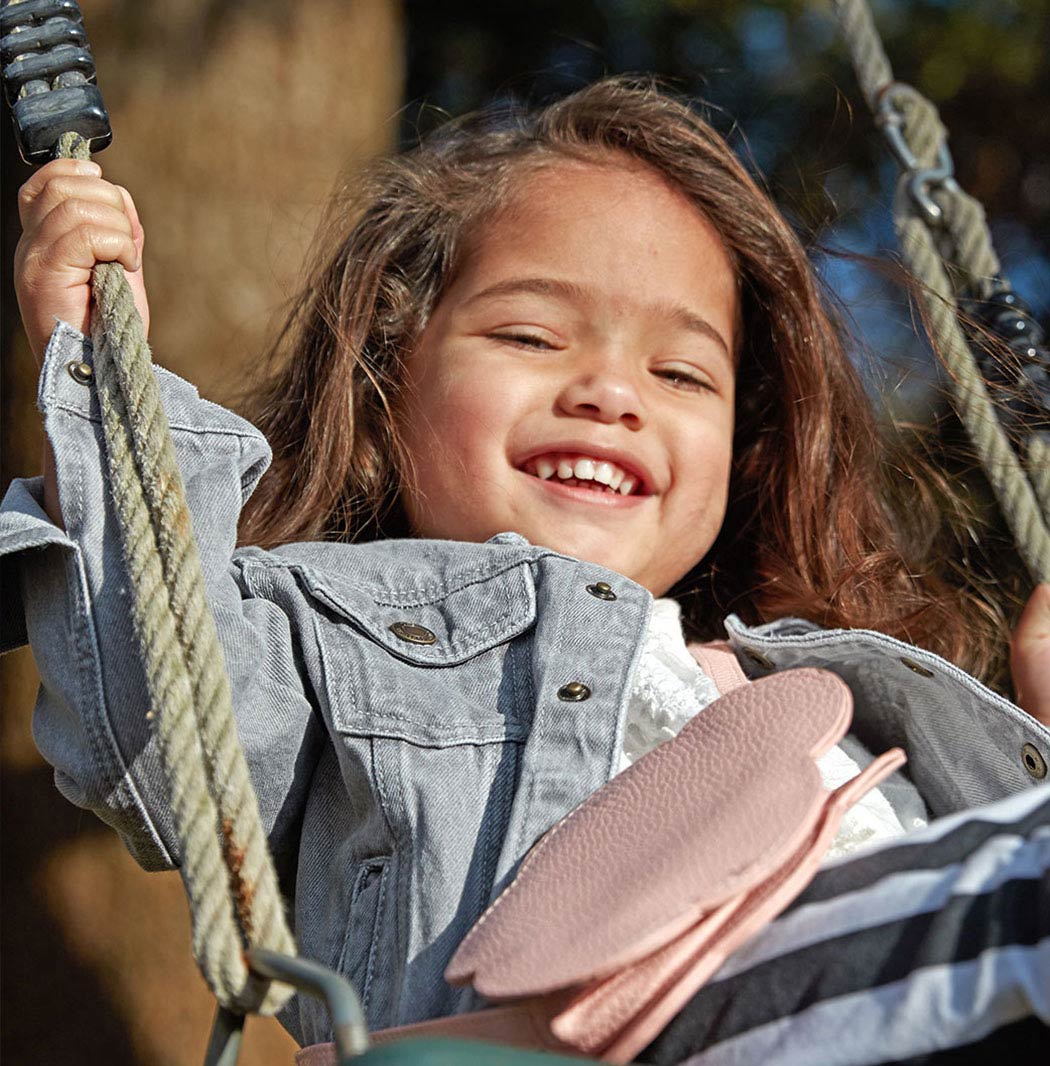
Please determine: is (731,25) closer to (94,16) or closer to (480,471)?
(94,16)

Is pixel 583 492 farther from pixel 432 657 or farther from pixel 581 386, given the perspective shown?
pixel 432 657

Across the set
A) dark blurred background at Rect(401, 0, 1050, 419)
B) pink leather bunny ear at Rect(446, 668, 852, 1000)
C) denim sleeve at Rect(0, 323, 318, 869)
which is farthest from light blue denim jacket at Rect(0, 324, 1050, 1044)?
dark blurred background at Rect(401, 0, 1050, 419)

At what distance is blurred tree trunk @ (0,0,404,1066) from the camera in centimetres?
164

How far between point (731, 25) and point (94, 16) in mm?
2292

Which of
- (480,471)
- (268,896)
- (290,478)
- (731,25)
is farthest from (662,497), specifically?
(731,25)

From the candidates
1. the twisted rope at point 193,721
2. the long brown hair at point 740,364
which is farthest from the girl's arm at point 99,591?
the long brown hair at point 740,364

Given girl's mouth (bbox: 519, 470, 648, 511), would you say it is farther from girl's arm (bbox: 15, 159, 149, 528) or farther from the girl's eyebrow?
girl's arm (bbox: 15, 159, 149, 528)

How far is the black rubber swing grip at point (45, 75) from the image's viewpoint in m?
1.06

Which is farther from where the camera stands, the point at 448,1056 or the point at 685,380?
the point at 685,380

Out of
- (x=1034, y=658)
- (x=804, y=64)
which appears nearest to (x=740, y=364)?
(x=1034, y=658)

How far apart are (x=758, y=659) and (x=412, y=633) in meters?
0.39

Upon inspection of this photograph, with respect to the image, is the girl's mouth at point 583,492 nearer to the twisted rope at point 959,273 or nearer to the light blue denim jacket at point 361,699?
the light blue denim jacket at point 361,699

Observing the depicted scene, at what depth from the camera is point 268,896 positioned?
2.43 feet

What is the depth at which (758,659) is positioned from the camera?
1.40 metres
